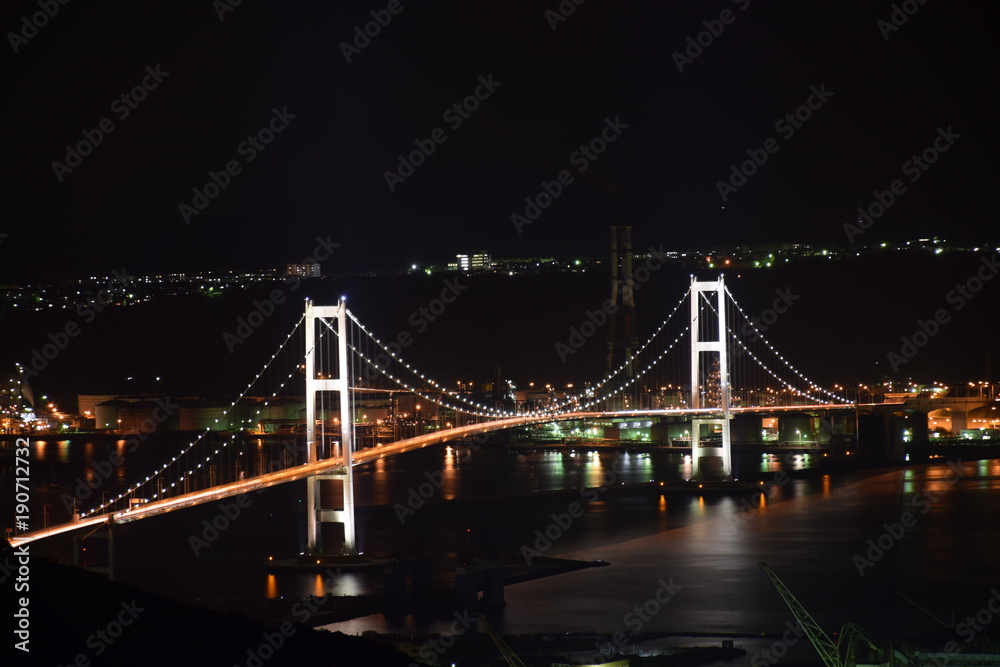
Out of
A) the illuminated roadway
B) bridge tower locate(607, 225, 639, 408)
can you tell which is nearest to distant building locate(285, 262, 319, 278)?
bridge tower locate(607, 225, 639, 408)

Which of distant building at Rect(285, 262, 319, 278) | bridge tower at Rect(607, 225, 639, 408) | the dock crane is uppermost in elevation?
distant building at Rect(285, 262, 319, 278)

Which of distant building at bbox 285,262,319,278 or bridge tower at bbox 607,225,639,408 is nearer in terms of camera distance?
bridge tower at bbox 607,225,639,408

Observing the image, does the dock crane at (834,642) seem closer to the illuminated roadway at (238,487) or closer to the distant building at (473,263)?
the illuminated roadway at (238,487)

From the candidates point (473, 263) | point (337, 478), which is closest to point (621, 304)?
point (473, 263)

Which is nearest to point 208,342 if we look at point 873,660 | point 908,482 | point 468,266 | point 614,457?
point 468,266

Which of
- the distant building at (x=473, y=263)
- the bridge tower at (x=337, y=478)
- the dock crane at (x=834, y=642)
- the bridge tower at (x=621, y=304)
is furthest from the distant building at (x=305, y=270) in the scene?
the dock crane at (x=834, y=642)

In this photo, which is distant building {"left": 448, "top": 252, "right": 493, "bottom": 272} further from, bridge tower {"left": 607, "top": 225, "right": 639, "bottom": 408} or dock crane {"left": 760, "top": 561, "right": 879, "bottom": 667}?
dock crane {"left": 760, "top": 561, "right": 879, "bottom": 667}
